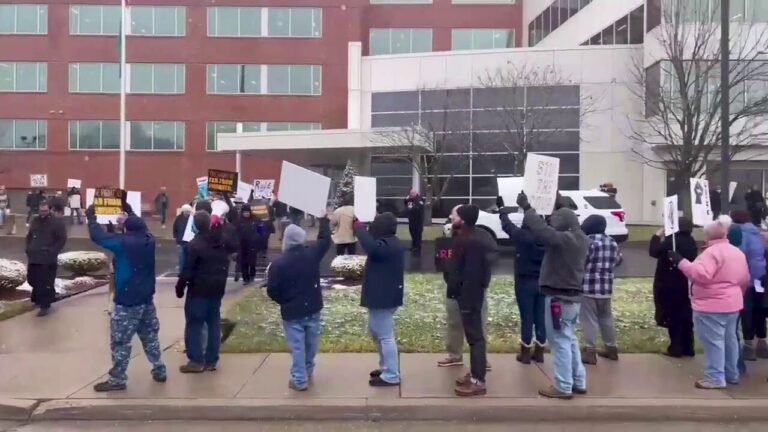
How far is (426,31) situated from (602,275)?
3834 centimetres

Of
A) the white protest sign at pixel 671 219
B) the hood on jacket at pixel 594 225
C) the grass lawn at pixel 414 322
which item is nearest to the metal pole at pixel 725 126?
the grass lawn at pixel 414 322

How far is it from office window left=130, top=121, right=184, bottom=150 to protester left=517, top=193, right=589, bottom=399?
40594mm

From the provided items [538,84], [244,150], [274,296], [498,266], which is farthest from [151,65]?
[274,296]

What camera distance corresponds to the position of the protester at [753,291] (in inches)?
323

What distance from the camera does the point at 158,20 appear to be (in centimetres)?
4519

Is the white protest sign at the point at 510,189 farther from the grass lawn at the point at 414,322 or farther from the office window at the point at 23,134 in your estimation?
the office window at the point at 23,134

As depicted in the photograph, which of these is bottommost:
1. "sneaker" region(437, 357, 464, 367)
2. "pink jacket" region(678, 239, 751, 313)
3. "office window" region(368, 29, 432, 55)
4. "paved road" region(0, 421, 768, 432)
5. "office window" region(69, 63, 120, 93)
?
"paved road" region(0, 421, 768, 432)

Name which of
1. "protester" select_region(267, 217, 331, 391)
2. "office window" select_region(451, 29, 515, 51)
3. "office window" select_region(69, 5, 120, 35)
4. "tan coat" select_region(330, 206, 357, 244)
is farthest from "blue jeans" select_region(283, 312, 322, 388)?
"office window" select_region(69, 5, 120, 35)

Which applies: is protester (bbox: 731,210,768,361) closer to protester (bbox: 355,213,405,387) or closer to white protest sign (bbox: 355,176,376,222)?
protester (bbox: 355,213,405,387)

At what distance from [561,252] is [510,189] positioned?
48.7ft

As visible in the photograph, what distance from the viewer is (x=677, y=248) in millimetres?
8539

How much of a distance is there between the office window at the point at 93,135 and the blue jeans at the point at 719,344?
42.7m

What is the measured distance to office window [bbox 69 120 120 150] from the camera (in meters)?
45.4

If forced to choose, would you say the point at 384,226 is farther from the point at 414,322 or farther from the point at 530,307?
the point at 414,322
